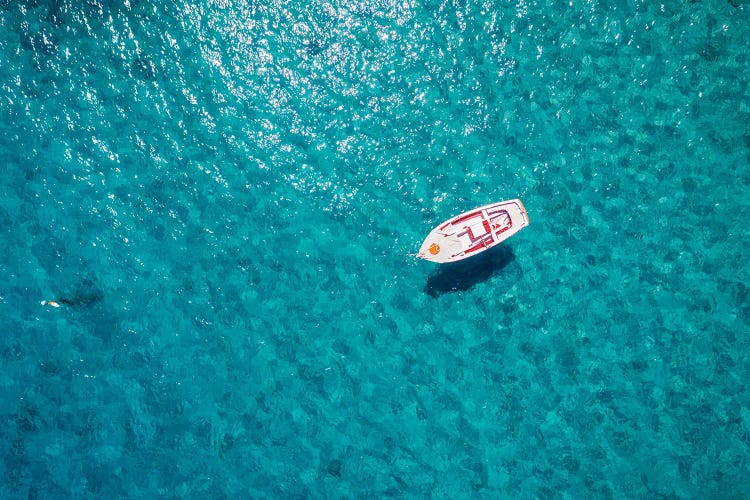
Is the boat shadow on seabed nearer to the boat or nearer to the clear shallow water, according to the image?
the clear shallow water

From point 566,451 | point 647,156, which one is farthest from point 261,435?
point 647,156

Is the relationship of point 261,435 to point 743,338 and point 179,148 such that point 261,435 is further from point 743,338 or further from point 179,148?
point 743,338

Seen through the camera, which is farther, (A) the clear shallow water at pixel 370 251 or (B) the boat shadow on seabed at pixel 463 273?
(B) the boat shadow on seabed at pixel 463 273

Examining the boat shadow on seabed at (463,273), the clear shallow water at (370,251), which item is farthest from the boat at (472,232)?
the clear shallow water at (370,251)

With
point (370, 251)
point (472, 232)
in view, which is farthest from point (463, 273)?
point (370, 251)

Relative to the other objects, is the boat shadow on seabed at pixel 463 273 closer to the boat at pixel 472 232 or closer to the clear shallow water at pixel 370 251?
the clear shallow water at pixel 370 251

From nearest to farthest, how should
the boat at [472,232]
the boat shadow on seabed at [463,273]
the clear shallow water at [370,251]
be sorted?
the boat at [472,232] → the clear shallow water at [370,251] → the boat shadow on seabed at [463,273]

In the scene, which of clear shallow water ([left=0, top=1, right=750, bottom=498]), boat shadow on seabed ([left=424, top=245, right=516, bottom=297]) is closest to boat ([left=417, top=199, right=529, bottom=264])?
boat shadow on seabed ([left=424, top=245, right=516, bottom=297])
